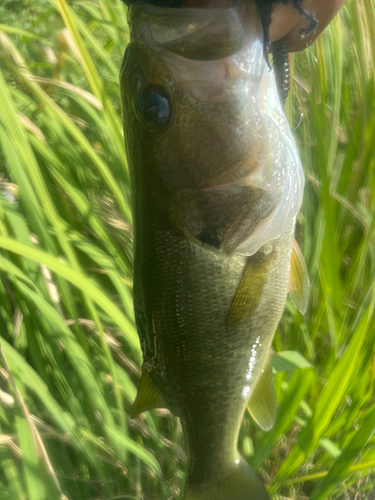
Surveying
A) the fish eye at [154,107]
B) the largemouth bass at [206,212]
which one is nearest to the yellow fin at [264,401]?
the largemouth bass at [206,212]

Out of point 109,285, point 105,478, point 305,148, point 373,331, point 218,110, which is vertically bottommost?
point 105,478

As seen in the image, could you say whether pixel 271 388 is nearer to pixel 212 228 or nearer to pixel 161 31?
pixel 212 228

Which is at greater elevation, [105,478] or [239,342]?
[239,342]

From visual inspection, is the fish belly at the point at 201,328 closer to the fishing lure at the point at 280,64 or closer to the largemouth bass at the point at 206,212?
the largemouth bass at the point at 206,212

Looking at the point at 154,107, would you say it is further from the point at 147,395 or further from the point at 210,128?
the point at 147,395

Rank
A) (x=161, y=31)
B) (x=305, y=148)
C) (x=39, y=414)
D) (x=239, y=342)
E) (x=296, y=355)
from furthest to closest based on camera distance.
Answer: (x=305, y=148)
(x=39, y=414)
(x=296, y=355)
(x=239, y=342)
(x=161, y=31)

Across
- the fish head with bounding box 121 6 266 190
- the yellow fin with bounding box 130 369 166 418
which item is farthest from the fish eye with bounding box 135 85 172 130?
the yellow fin with bounding box 130 369 166 418

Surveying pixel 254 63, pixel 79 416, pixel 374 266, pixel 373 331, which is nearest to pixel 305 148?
pixel 374 266
